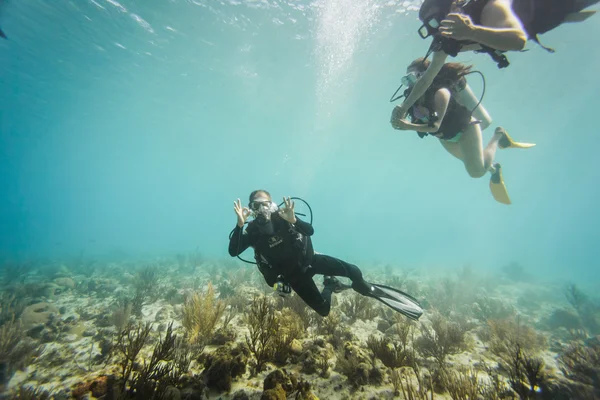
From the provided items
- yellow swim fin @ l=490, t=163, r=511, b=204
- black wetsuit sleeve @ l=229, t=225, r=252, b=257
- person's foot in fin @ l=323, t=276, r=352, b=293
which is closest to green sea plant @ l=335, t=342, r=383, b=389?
person's foot in fin @ l=323, t=276, r=352, b=293

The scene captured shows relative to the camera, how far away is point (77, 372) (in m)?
3.92

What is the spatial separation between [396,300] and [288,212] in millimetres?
3086

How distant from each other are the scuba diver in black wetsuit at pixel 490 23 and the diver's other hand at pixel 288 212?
224cm

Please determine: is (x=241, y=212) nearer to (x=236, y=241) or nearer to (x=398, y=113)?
(x=236, y=241)

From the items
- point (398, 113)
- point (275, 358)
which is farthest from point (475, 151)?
point (275, 358)

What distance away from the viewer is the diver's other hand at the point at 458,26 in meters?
2.03

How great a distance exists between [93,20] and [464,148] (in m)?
25.6

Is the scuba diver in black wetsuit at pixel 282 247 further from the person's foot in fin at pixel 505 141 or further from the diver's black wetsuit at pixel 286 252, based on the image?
the person's foot in fin at pixel 505 141

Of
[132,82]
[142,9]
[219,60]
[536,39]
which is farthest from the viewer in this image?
[132,82]

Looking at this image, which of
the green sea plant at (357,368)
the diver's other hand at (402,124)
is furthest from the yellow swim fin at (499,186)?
the green sea plant at (357,368)

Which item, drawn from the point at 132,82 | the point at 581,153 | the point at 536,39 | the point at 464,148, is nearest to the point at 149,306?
the point at 464,148

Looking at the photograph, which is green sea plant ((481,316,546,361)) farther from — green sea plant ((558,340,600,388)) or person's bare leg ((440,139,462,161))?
person's bare leg ((440,139,462,161))

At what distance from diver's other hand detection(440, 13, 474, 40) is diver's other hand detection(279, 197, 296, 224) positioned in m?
3.08

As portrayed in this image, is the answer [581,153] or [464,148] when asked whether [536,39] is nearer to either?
[464,148]
